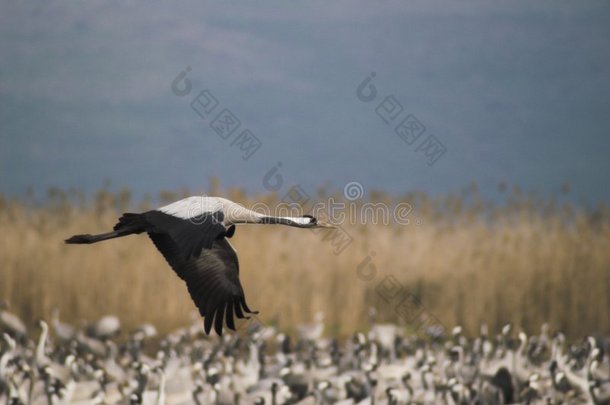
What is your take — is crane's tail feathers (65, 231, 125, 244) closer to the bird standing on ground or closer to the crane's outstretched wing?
the bird standing on ground

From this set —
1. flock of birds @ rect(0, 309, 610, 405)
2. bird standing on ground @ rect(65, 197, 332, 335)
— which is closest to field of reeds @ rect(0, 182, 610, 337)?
flock of birds @ rect(0, 309, 610, 405)

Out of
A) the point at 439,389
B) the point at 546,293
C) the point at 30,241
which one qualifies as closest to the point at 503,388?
the point at 439,389

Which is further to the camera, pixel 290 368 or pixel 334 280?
pixel 334 280

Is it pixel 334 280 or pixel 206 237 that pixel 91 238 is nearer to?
pixel 206 237

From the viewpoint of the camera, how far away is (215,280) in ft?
16.1

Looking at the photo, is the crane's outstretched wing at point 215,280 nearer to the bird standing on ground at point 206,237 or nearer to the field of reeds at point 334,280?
the bird standing on ground at point 206,237

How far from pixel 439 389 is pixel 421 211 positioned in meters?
3.99

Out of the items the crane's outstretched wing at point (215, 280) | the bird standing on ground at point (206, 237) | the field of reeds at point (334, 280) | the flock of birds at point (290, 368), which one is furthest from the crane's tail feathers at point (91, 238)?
the field of reeds at point (334, 280)

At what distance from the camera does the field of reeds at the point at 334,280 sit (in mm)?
9336

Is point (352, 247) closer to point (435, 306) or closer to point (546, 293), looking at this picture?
point (435, 306)

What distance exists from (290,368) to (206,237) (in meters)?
3.45

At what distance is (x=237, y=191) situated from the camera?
9.86 metres

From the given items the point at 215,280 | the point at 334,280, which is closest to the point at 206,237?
the point at 215,280

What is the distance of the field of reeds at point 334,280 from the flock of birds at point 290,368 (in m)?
0.23
